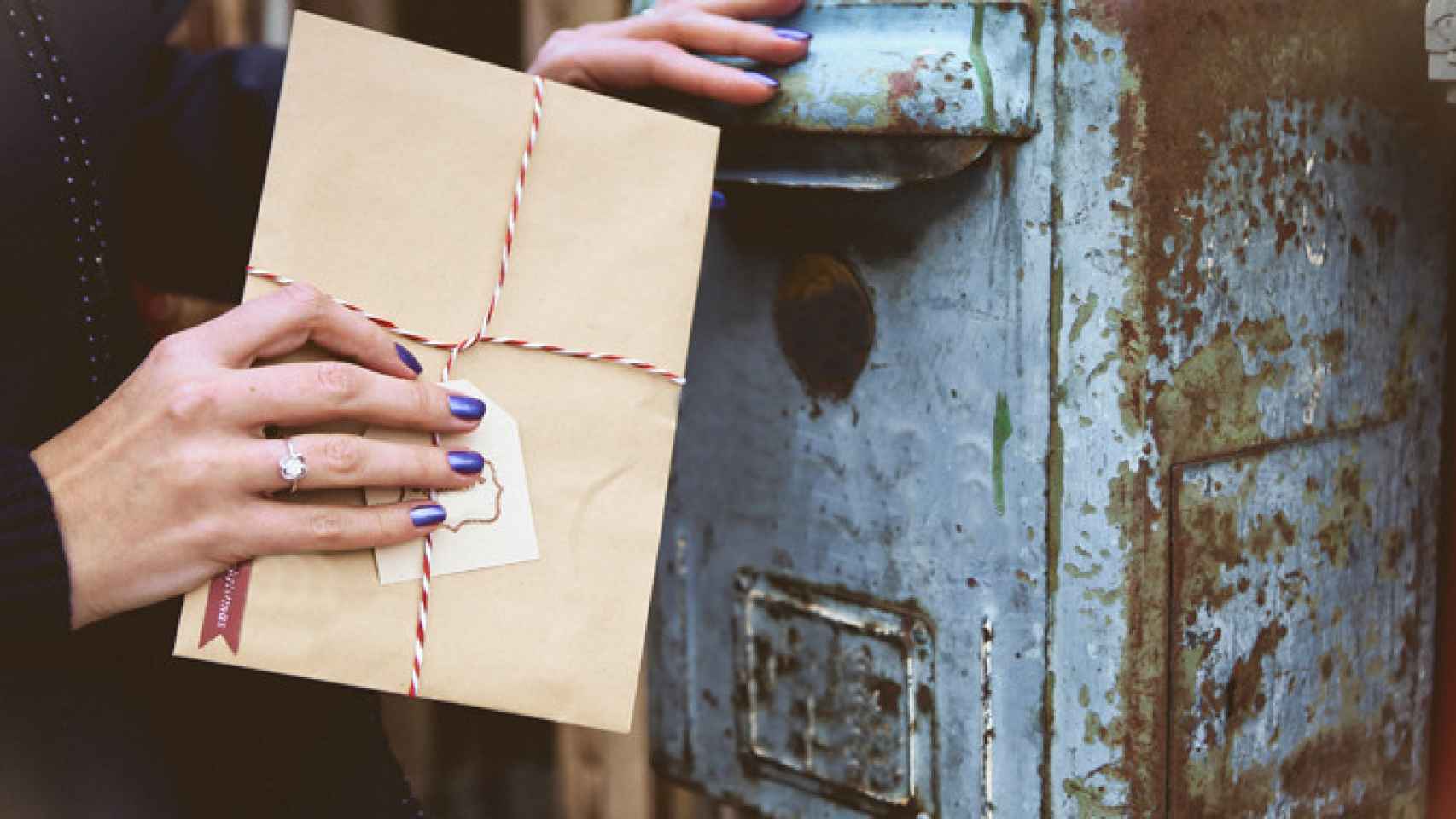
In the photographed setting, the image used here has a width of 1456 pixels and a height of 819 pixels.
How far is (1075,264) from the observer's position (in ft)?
3.44

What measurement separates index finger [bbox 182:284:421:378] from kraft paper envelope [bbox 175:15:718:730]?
0.14ft

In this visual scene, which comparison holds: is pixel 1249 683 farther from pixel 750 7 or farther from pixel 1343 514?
pixel 750 7

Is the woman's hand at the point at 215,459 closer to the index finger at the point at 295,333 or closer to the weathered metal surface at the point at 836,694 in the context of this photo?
the index finger at the point at 295,333

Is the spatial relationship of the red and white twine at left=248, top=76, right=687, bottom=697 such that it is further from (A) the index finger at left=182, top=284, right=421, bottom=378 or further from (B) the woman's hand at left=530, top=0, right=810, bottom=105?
(B) the woman's hand at left=530, top=0, right=810, bottom=105

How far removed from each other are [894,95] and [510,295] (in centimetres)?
34

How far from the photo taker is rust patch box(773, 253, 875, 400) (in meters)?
1.22

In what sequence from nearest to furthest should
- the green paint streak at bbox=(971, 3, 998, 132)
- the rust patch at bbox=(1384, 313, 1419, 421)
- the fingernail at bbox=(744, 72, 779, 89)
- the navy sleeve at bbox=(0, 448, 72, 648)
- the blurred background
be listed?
the navy sleeve at bbox=(0, 448, 72, 648) < the green paint streak at bbox=(971, 3, 998, 132) < the fingernail at bbox=(744, 72, 779, 89) < the rust patch at bbox=(1384, 313, 1419, 421) < the blurred background

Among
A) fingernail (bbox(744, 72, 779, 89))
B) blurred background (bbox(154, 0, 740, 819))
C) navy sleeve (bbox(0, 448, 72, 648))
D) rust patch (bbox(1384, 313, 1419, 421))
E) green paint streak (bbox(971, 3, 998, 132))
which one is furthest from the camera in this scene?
blurred background (bbox(154, 0, 740, 819))

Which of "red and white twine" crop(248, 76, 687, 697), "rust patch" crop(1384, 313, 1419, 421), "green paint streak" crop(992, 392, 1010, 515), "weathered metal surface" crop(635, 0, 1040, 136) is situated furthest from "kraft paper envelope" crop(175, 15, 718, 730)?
"rust patch" crop(1384, 313, 1419, 421)

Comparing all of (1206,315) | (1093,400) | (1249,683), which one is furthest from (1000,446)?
(1249,683)

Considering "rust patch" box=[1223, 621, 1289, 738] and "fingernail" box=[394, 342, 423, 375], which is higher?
"fingernail" box=[394, 342, 423, 375]

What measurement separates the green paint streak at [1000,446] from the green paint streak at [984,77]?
0.23 metres

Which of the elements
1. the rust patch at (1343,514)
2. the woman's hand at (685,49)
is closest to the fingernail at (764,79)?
the woman's hand at (685,49)

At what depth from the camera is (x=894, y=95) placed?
3.48 ft
